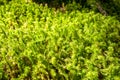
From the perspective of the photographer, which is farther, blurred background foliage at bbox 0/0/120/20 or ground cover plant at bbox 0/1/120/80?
blurred background foliage at bbox 0/0/120/20

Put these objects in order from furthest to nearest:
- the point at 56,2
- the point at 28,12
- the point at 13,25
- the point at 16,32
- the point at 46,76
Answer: the point at 56,2
the point at 28,12
the point at 13,25
the point at 16,32
the point at 46,76

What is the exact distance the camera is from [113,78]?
14.0 feet

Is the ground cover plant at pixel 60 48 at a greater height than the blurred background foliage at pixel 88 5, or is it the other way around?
the blurred background foliage at pixel 88 5

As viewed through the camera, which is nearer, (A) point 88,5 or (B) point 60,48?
(B) point 60,48

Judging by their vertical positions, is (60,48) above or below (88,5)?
below

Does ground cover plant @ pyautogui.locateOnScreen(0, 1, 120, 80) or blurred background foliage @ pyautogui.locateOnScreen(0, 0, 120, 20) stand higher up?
blurred background foliage @ pyautogui.locateOnScreen(0, 0, 120, 20)

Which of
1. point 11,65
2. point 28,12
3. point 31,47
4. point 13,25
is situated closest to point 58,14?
point 28,12

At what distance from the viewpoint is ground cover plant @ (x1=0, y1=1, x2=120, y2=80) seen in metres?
4.52

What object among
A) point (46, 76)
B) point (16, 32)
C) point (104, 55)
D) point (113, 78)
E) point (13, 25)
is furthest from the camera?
point (13, 25)

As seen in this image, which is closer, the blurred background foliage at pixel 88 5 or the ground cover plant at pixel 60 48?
the ground cover plant at pixel 60 48

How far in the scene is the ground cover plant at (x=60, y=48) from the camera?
4.52 metres

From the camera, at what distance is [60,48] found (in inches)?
194

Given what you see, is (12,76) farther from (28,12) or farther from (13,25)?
(28,12)

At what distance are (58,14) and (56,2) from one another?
36.7 inches
